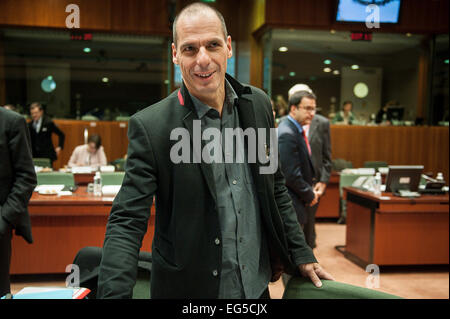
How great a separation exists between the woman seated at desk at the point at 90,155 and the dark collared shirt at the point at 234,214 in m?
5.24

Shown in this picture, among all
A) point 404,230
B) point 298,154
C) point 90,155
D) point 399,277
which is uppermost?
point 298,154

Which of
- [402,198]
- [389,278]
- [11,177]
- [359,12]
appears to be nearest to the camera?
[11,177]

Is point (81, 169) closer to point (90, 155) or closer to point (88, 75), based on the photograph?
point (90, 155)

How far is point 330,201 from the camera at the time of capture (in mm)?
6668

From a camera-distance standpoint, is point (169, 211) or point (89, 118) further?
point (89, 118)

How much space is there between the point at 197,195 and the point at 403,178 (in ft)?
13.2

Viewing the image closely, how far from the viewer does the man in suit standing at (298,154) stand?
3.61m

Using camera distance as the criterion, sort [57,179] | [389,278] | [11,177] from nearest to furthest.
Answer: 1. [11,177]
2. [389,278]
3. [57,179]

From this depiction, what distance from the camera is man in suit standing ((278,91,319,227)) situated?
3.61m

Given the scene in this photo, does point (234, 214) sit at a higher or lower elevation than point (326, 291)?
higher

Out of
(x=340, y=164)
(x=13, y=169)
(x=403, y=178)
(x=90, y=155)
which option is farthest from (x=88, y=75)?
(x=13, y=169)

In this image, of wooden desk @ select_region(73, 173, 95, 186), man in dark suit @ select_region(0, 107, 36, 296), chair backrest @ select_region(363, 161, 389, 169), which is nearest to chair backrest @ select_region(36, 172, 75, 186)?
wooden desk @ select_region(73, 173, 95, 186)

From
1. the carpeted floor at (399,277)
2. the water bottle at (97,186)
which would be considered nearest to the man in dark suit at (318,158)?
the carpeted floor at (399,277)
